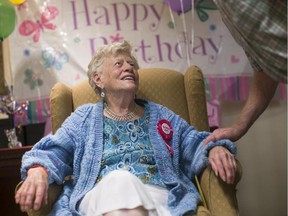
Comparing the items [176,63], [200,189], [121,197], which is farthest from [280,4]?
[176,63]

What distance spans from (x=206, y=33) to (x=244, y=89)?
0.45 m

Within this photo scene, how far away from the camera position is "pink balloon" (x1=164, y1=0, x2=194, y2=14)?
93.1 inches

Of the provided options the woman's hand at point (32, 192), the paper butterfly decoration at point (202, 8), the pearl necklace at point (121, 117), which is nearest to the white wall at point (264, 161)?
the paper butterfly decoration at point (202, 8)

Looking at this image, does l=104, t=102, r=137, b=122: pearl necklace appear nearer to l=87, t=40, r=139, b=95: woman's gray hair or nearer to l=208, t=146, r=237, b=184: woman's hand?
l=87, t=40, r=139, b=95: woman's gray hair

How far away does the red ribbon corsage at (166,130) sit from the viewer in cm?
167

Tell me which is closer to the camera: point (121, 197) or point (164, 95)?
point (121, 197)

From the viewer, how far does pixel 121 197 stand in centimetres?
127

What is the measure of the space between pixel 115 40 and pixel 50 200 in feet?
4.01

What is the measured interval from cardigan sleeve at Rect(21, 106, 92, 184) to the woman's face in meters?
0.16

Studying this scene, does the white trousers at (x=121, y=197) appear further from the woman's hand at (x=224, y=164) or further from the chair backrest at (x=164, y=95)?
the chair backrest at (x=164, y=95)

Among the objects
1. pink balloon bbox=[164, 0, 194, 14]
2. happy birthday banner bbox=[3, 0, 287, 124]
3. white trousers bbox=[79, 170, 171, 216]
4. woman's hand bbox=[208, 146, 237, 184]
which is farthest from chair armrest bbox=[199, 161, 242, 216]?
pink balloon bbox=[164, 0, 194, 14]

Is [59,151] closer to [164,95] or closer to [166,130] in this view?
[166,130]

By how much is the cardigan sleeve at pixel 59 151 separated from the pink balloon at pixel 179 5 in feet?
3.35

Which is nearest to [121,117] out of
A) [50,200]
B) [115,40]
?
[50,200]
